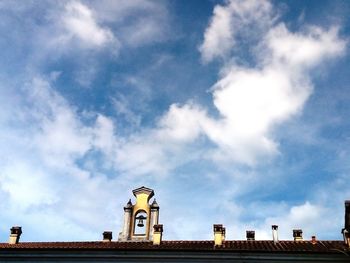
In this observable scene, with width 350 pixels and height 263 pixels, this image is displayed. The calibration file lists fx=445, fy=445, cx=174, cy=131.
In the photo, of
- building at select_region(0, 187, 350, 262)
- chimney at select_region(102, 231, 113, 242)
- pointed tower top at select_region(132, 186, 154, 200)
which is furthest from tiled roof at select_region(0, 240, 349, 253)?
pointed tower top at select_region(132, 186, 154, 200)

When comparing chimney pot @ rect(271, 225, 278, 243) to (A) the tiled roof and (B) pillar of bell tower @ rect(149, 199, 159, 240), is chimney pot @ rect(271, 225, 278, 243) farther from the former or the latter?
(B) pillar of bell tower @ rect(149, 199, 159, 240)

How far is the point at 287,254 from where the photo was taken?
19.1 metres

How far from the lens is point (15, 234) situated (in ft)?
79.5

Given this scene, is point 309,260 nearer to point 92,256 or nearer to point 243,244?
point 243,244

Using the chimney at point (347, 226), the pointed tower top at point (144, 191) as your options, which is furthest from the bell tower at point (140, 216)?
the chimney at point (347, 226)

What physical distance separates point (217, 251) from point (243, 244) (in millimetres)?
2182

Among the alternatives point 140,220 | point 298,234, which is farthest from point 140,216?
point 298,234

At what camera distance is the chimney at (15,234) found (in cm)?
2399

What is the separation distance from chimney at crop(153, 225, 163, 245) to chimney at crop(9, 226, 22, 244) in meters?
7.87

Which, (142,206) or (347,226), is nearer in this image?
(347,226)

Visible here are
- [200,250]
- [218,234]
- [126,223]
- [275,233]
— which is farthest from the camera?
[126,223]

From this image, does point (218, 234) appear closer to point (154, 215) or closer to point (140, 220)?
point (154, 215)

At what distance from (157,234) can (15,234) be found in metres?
8.19

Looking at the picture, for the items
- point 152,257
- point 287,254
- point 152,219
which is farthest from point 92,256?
point 287,254
